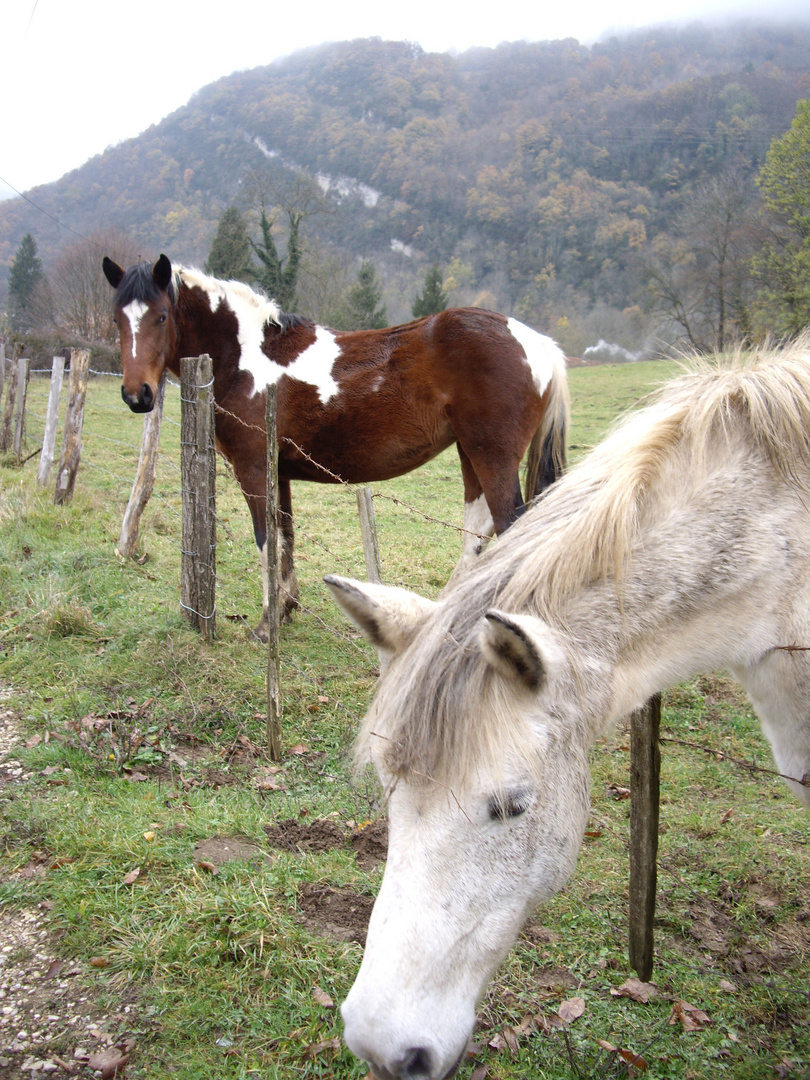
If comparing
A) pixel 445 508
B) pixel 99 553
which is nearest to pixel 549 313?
pixel 445 508

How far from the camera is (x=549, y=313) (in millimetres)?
51188

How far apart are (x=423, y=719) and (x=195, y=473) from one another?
11.8 ft

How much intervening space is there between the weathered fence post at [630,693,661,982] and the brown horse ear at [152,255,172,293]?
4395mm

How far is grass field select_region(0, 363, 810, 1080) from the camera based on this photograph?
6.42 ft

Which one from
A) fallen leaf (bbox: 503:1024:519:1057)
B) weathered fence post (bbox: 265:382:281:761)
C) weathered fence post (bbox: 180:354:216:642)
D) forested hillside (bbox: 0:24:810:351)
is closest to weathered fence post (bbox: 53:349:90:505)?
weathered fence post (bbox: 180:354:216:642)

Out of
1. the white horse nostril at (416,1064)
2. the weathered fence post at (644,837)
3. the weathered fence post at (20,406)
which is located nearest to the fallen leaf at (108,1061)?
the white horse nostril at (416,1064)

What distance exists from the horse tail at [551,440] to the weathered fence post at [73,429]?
535cm

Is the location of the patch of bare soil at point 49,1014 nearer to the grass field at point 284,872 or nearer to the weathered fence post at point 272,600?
the grass field at point 284,872

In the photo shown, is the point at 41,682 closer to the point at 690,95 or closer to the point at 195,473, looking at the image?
the point at 195,473

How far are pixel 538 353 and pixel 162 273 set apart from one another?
9.25ft

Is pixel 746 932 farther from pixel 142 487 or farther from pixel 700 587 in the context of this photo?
pixel 142 487

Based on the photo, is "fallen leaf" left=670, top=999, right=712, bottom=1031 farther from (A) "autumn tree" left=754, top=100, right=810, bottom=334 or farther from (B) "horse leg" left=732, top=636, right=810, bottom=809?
(A) "autumn tree" left=754, top=100, right=810, bottom=334

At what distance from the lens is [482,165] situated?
80.7 metres

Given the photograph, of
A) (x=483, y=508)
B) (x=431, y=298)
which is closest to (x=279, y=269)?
(x=431, y=298)
